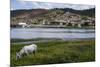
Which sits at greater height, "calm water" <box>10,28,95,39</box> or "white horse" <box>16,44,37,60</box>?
"calm water" <box>10,28,95,39</box>

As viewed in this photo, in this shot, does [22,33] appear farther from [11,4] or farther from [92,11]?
[92,11]

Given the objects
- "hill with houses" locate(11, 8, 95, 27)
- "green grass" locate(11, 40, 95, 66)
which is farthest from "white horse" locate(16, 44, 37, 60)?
"hill with houses" locate(11, 8, 95, 27)

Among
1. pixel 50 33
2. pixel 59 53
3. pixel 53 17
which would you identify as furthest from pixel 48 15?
pixel 59 53

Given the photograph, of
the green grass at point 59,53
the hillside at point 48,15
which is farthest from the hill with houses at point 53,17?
the green grass at point 59,53

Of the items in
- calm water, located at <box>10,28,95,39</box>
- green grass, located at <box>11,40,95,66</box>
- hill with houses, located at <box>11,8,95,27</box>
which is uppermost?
hill with houses, located at <box>11,8,95,27</box>

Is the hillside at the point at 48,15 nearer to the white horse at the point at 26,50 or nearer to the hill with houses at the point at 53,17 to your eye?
the hill with houses at the point at 53,17

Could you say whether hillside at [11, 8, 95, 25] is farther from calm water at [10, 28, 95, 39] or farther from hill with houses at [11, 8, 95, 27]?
calm water at [10, 28, 95, 39]
